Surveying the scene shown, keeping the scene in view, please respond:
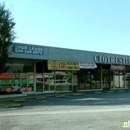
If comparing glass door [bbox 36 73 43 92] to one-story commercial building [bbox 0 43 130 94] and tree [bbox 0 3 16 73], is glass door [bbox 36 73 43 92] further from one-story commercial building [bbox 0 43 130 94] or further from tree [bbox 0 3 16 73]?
tree [bbox 0 3 16 73]

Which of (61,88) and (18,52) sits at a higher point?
(18,52)

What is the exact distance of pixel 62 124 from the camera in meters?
9.37

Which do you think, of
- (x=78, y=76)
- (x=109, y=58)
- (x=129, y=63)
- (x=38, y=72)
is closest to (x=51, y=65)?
(x=38, y=72)

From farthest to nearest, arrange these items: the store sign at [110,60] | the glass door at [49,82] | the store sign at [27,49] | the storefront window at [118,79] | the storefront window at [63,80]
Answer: the storefront window at [118,79] < the store sign at [110,60] < the storefront window at [63,80] < the glass door at [49,82] < the store sign at [27,49]

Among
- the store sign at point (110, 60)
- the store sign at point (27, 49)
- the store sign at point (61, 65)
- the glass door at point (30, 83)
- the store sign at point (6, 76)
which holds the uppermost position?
the store sign at point (27, 49)

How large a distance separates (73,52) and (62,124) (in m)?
19.2

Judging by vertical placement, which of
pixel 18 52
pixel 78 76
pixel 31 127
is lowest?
pixel 31 127

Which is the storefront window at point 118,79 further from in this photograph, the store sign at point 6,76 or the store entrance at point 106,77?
the store sign at point 6,76

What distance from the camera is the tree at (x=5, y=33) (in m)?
20.4

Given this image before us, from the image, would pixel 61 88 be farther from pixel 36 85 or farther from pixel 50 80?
pixel 36 85

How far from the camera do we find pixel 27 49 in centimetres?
2419

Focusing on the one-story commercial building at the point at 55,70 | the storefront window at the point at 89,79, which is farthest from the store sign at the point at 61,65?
the storefront window at the point at 89,79

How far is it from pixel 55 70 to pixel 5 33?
10.4 meters

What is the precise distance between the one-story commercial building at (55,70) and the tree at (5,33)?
1.57 meters
